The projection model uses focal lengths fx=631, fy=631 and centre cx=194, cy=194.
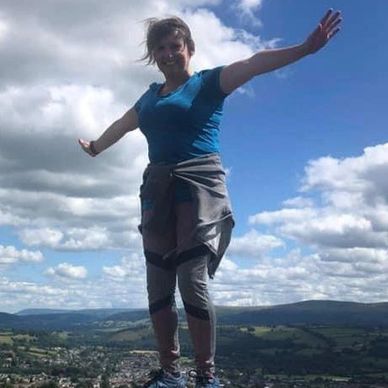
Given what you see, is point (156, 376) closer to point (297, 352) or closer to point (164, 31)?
point (164, 31)

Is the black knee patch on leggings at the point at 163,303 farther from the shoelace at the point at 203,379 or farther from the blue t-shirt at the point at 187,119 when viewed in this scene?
the blue t-shirt at the point at 187,119

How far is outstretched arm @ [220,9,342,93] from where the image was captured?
454 cm

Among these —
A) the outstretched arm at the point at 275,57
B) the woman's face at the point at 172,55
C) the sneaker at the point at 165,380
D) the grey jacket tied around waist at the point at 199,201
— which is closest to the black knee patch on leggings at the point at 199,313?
the grey jacket tied around waist at the point at 199,201

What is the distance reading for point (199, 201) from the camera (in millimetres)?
4902

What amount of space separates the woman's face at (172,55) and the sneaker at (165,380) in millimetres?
2491

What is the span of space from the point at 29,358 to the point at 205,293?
150 m

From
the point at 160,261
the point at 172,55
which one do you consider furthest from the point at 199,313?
the point at 172,55

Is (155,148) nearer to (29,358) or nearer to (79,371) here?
(79,371)

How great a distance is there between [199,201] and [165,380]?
146 centimetres

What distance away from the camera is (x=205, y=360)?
4.83 metres

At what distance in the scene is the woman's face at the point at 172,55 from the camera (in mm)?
5156

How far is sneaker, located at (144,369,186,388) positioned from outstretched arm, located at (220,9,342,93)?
2.34 metres

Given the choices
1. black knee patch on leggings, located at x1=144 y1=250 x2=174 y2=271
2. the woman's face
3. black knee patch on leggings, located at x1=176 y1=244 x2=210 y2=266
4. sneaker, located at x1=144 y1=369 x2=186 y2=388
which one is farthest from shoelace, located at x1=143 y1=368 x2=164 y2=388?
the woman's face

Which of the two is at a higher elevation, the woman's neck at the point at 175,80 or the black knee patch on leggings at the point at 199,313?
the woman's neck at the point at 175,80
